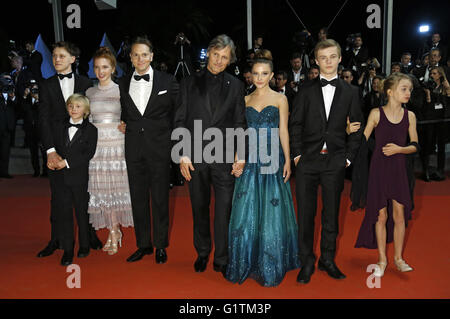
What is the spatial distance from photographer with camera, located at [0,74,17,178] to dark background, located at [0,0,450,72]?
11.5ft

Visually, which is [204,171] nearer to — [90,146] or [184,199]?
[90,146]

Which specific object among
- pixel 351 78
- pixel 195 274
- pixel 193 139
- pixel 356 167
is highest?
pixel 351 78

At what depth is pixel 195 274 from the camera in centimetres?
311

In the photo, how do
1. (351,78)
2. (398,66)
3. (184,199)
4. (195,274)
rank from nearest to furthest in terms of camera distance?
(195,274)
(184,199)
(351,78)
(398,66)

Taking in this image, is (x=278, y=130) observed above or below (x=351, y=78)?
below

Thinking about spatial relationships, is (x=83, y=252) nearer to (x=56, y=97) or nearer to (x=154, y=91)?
(x=56, y=97)

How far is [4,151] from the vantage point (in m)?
7.49

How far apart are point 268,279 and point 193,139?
110 cm

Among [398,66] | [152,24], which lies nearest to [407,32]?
[398,66]

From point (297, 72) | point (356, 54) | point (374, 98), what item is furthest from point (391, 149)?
point (356, 54)

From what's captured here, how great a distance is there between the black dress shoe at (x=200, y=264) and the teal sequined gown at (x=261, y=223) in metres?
0.24

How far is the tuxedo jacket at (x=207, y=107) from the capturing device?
9.62 ft

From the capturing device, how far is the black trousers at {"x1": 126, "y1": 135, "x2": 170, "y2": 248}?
3.27 metres

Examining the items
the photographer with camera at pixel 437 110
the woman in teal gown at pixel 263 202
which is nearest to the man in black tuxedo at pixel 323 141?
the woman in teal gown at pixel 263 202
